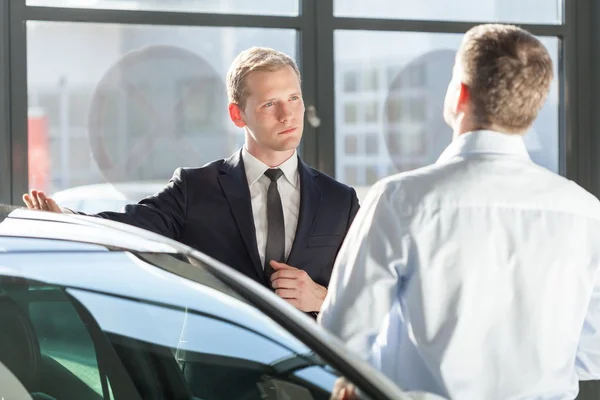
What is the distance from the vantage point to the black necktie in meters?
1.95

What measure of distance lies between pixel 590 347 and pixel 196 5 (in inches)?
83.0

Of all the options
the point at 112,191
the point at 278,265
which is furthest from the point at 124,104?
the point at 278,265

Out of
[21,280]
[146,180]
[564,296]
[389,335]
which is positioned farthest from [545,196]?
[146,180]

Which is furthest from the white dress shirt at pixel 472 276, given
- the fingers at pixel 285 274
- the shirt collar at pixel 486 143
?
the fingers at pixel 285 274

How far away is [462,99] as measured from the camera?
148 centimetres

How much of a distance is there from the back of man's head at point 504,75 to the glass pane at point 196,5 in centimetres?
195

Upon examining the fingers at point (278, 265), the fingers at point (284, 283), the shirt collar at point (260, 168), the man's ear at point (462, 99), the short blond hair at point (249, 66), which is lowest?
the fingers at point (284, 283)

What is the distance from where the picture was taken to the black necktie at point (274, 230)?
1.95 metres

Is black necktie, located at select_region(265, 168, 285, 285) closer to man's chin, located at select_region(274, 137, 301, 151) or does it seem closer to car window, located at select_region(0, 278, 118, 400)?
man's chin, located at select_region(274, 137, 301, 151)

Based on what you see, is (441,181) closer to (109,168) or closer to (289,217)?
(289,217)

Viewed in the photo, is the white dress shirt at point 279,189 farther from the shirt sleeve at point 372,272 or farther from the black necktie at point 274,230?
the shirt sleeve at point 372,272

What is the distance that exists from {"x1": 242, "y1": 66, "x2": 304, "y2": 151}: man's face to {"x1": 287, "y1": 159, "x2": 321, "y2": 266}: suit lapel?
0.07 meters

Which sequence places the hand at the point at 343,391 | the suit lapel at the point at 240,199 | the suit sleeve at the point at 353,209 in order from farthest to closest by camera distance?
the suit sleeve at the point at 353,209 → the suit lapel at the point at 240,199 → the hand at the point at 343,391

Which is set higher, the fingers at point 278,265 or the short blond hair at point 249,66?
the short blond hair at point 249,66
